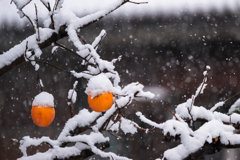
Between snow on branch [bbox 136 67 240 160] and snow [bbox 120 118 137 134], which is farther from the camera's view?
snow [bbox 120 118 137 134]

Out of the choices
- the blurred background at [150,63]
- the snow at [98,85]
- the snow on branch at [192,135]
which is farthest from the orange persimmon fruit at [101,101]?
the blurred background at [150,63]

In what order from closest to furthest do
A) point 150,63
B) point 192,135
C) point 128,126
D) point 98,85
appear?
1. point 98,85
2. point 192,135
3. point 128,126
4. point 150,63

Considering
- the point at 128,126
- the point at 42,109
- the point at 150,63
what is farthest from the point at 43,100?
the point at 150,63

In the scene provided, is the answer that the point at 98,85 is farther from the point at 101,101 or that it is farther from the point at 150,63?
the point at 150,63

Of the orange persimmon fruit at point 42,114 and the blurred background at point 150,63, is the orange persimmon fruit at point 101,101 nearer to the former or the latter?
the orange persimmon fruit at point 42,114

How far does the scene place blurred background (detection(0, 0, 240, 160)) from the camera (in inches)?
154

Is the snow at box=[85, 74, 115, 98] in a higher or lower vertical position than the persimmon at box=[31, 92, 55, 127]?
higher

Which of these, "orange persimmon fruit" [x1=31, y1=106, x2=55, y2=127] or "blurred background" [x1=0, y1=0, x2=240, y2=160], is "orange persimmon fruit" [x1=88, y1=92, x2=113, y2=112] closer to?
"orange persimmon fruit" [x1=31, y1=106, x2=55, y2=127]

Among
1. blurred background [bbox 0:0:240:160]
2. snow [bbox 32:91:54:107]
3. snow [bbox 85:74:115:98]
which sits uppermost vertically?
snow [bbox 85:74:115:98]

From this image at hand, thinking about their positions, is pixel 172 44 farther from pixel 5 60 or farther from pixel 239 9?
pixel 5 60

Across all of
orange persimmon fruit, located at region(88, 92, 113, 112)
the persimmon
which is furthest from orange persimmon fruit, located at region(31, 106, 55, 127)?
orange persimmon fruit, located at region(88, 92, 113, 112)

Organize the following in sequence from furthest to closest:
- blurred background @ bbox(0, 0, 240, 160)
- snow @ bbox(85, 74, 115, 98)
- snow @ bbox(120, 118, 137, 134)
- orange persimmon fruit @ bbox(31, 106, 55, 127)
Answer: blurred background @ bbox(0, 0, 240, 160)
snow @ bbox(120, 118, 137, 134)
orange persimmon fruit @ bbox(31, 106, 55, 127)
snow @ bbox(85, 74, 115, 98)

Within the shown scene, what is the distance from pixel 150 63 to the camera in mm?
4418

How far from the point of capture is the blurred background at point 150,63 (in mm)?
3920
